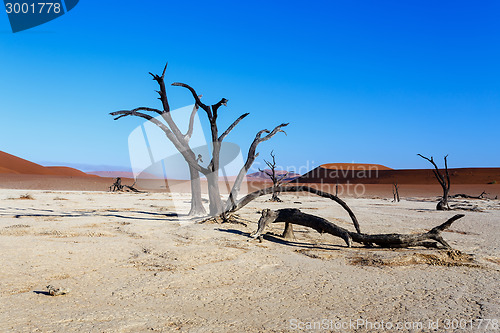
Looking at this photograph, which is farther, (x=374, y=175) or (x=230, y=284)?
(x=374, y=175)

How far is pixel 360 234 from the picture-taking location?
21.5 feet

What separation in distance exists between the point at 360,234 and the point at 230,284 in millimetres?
3330

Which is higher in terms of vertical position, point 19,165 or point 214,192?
point 19,165

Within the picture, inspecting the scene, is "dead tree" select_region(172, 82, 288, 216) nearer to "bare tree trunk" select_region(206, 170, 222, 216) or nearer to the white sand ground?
"bare tree trunk" select_region(206, 170, 222, 216)

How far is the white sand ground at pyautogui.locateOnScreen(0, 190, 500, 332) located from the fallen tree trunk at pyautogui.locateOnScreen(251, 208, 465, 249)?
0.20 meters

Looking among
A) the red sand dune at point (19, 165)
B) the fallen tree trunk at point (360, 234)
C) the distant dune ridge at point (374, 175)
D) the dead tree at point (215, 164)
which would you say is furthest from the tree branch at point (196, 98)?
the red sand dune at point (19, 165)

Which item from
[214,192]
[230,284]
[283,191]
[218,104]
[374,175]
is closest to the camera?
[230,284]

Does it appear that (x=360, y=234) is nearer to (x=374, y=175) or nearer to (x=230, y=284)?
(x=230, y=284)

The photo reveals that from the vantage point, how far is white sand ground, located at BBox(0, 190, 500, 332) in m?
3.09

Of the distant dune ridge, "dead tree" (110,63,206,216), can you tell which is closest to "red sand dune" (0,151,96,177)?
the distant dune ridge

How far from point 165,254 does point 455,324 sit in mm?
4201

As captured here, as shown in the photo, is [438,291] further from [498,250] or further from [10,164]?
[10,164]

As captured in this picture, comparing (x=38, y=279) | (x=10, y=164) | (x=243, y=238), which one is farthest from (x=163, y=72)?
(x=10, y=164)

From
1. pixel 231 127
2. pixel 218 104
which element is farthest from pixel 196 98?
pixel 231 127
